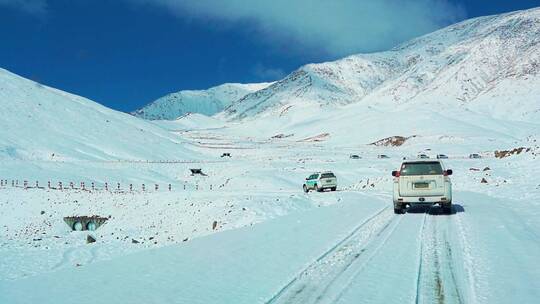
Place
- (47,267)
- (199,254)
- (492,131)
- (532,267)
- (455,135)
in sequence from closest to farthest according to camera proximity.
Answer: (532,267) → (199,254) → (47,267) → (455,135) → (492,131)

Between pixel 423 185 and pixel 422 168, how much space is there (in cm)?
69

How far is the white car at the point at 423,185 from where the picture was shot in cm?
1680

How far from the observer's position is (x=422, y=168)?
17.5m

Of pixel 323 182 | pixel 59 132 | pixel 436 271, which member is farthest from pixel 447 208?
pixel 59 132

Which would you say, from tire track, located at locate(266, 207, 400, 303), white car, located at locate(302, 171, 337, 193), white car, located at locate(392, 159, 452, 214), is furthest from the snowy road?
white car, located at locate(302, 171, 337, 193)

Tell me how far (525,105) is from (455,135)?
260 feet

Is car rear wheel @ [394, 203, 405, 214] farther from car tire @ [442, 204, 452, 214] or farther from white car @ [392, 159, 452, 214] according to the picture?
car tire @ [442, 204, 452, 214]

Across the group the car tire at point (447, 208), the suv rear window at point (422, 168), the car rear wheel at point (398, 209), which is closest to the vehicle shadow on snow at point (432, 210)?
the car tire at point (447, 208)

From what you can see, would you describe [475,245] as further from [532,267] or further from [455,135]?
[455,135]

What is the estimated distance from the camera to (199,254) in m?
10.7

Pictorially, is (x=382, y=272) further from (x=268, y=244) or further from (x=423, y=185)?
(x=423, y=185)

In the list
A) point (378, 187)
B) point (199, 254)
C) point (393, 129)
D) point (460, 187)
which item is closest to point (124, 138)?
point (378, 187)

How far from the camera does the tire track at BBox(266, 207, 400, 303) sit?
7098mm

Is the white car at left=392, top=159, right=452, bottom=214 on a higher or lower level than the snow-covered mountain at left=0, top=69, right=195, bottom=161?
lower
